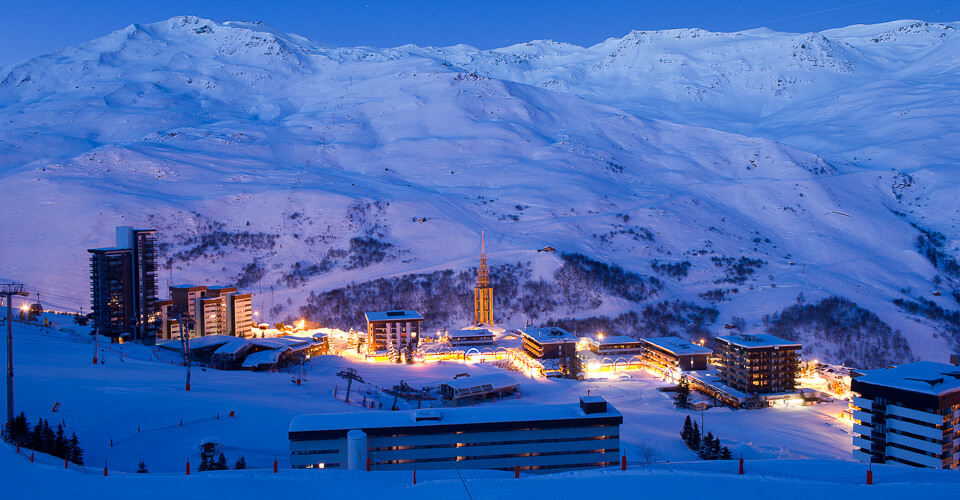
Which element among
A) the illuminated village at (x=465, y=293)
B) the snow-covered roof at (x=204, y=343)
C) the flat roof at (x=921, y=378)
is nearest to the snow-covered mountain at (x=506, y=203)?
the illuminated village at (x=465, y=293)

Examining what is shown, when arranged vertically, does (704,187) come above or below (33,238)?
above

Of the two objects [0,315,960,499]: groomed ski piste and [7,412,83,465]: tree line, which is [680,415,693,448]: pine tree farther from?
[7,412,83,465]: tree line

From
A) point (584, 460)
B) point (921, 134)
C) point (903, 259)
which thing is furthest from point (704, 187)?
point (584, 460)

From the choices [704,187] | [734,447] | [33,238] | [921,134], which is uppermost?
[921,134]

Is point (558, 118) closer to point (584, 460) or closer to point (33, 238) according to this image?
point (33, 238)

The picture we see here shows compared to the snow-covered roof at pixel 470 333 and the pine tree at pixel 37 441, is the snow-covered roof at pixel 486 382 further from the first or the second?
the pine tree at pixel 37 441

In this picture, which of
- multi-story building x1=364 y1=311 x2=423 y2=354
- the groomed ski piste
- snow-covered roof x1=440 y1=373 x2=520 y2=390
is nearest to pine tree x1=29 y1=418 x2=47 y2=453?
the groomed ski piste

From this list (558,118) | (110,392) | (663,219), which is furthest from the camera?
(558,118)

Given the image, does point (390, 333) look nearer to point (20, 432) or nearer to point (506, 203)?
point (20, 432)
